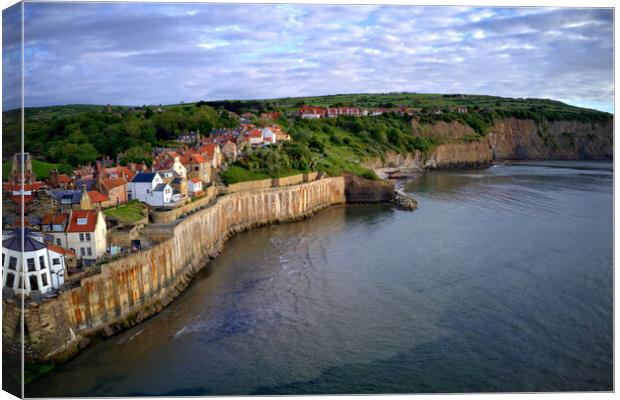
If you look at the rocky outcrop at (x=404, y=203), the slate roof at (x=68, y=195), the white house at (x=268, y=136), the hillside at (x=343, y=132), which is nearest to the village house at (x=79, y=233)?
the slate roof at (x=68, y=195)

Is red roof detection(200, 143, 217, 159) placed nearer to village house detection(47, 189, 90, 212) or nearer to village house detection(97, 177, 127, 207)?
village house detection(97, 177, 127, 207)

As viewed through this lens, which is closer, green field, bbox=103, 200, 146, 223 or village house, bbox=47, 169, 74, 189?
green field, bbox=103, 200, 146, 223

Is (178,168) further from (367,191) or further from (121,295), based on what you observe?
(367,191)

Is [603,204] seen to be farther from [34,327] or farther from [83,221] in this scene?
[34,327]

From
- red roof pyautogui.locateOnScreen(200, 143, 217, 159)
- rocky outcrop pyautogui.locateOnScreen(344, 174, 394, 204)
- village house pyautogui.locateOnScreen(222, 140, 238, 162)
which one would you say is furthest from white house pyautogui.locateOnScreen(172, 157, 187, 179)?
rocky outcrop pyautogui.locateOnScreen(344, 174, 394, 204)

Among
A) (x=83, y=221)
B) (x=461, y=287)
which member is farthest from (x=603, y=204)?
(x=83, y=221)

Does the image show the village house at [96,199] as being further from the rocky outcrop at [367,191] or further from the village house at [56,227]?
the rocky outcrop at [367,191]
